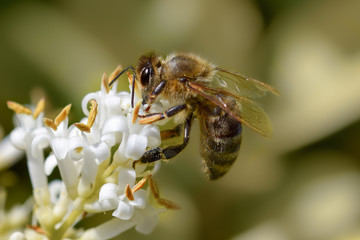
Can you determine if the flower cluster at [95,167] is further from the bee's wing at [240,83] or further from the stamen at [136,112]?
the bee's wing at [240,83]

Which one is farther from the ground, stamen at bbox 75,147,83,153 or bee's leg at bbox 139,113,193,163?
bee's leg at bbox 139,113,193,163

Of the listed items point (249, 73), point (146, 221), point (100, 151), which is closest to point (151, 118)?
point (100, 151)

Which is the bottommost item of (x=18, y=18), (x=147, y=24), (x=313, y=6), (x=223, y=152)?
(x=223, y=152)

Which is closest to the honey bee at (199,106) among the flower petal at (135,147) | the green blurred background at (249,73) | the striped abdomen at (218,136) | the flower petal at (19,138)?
the striped abdomen at (218,136)

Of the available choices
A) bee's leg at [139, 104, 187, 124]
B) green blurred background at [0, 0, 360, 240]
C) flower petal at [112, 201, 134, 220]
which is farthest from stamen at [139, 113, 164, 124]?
green blurred background at [0, 0, 360, 240]

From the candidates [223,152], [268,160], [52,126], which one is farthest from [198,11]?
[52,126]

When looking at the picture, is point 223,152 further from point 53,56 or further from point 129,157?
point 53,56

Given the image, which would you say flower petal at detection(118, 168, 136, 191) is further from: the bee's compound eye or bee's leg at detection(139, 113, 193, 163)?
the bee's compound eye

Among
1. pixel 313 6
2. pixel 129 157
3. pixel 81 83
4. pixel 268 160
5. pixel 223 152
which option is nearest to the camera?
pixel 129 157
